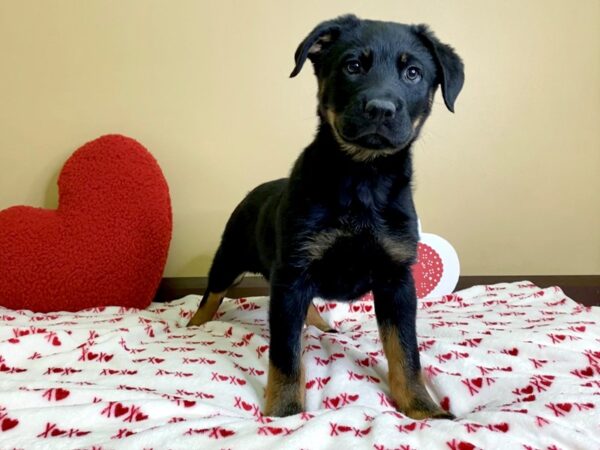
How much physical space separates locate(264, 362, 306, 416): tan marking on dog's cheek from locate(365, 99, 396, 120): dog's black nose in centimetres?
68

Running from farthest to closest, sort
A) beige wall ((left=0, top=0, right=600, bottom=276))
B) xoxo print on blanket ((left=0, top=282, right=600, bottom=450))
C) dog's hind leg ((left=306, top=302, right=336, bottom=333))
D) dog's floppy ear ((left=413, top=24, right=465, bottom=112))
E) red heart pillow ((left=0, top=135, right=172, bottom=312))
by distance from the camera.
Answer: beige wall ((left=0, top=0, right=600, bottom=276)) < red heart pillow ((left=0, top=135, right=172, bottom=312)) < dog's hind leg ((left=306, top=302, right=336, bottom=333)) < dog's floppy ear ((left=413, top=24, right=465, bottom=112)) < xoxo print on blanket ((left=0, top=282, right=600, bottom=450))

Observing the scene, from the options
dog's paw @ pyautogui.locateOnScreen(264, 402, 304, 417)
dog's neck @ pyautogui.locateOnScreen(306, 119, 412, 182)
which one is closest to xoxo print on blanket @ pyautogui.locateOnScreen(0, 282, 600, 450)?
dog's paw @ pyautogui.locateOnScreen(264, 402, 304, 417)

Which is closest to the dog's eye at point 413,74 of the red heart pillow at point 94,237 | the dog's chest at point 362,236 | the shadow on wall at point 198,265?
the dog's chest at point 362,236

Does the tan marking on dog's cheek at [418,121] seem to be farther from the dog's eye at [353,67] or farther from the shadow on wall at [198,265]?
the shadow on wall at [198,265]

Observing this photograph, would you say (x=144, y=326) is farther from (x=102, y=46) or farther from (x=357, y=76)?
(x=102, y=46)

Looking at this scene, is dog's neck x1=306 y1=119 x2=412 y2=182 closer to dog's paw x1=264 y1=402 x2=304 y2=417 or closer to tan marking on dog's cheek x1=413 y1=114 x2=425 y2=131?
tan marking on dog's cheek x1=413 y1=114 x2=425 y2=131

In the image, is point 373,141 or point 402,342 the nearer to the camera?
point 373,141

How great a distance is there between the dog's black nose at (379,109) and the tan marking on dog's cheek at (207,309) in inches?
47.2

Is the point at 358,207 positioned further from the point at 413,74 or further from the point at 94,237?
the point at 94,237

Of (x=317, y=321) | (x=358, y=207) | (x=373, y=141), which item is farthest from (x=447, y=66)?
(x=317, y=321)

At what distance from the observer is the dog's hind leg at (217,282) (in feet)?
7.11

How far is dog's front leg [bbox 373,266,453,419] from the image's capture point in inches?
52.8

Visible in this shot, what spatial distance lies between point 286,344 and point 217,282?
0.86 m

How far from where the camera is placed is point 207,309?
2205 millimetres
